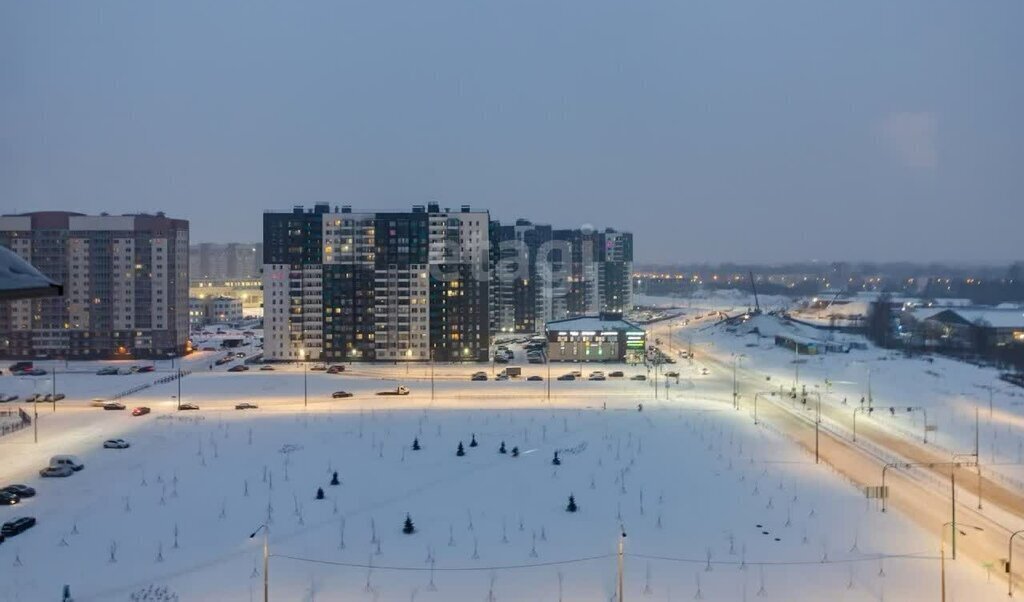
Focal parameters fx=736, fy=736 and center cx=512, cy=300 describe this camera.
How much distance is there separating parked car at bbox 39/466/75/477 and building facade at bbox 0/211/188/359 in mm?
26518

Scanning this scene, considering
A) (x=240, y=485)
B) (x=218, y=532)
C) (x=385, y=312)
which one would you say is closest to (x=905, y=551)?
(x=218, y=532)

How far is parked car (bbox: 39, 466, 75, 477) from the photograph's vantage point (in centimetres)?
1702

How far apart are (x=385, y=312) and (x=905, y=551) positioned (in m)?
31.6

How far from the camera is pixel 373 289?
40.6 m

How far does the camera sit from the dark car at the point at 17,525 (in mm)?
13078

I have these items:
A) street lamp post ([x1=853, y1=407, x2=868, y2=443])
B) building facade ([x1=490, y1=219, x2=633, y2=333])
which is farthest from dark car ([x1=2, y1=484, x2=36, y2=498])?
building facade ([x1=490, y1=219, x2=633, y2=333])

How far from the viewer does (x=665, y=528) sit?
44.8 ft

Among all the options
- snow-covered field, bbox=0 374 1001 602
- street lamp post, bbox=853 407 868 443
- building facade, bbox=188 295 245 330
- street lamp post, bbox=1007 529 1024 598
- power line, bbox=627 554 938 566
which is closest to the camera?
street lamp post, bbox=1007 529 1024 598

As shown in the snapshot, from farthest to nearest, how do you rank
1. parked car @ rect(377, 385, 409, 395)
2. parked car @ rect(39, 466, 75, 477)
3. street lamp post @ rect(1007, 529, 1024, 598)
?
parked car @ rect(377, 385, 409, 395), parked car @ rect(39, 466, 75, 477), street lamp post @ rect(1007, 529, 1024, 598)

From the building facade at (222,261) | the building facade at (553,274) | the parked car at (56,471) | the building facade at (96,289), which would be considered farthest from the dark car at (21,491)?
the building facade at (222,261)

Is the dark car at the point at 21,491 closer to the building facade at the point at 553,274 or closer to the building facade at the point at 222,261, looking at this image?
the building facade at the point at 553,274

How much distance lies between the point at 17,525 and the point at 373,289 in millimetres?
27779

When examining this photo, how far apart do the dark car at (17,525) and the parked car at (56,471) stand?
3.56m

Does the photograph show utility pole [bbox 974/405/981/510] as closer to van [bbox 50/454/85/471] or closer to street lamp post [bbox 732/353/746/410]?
street lamp post [bbox 732/353/746/410]
